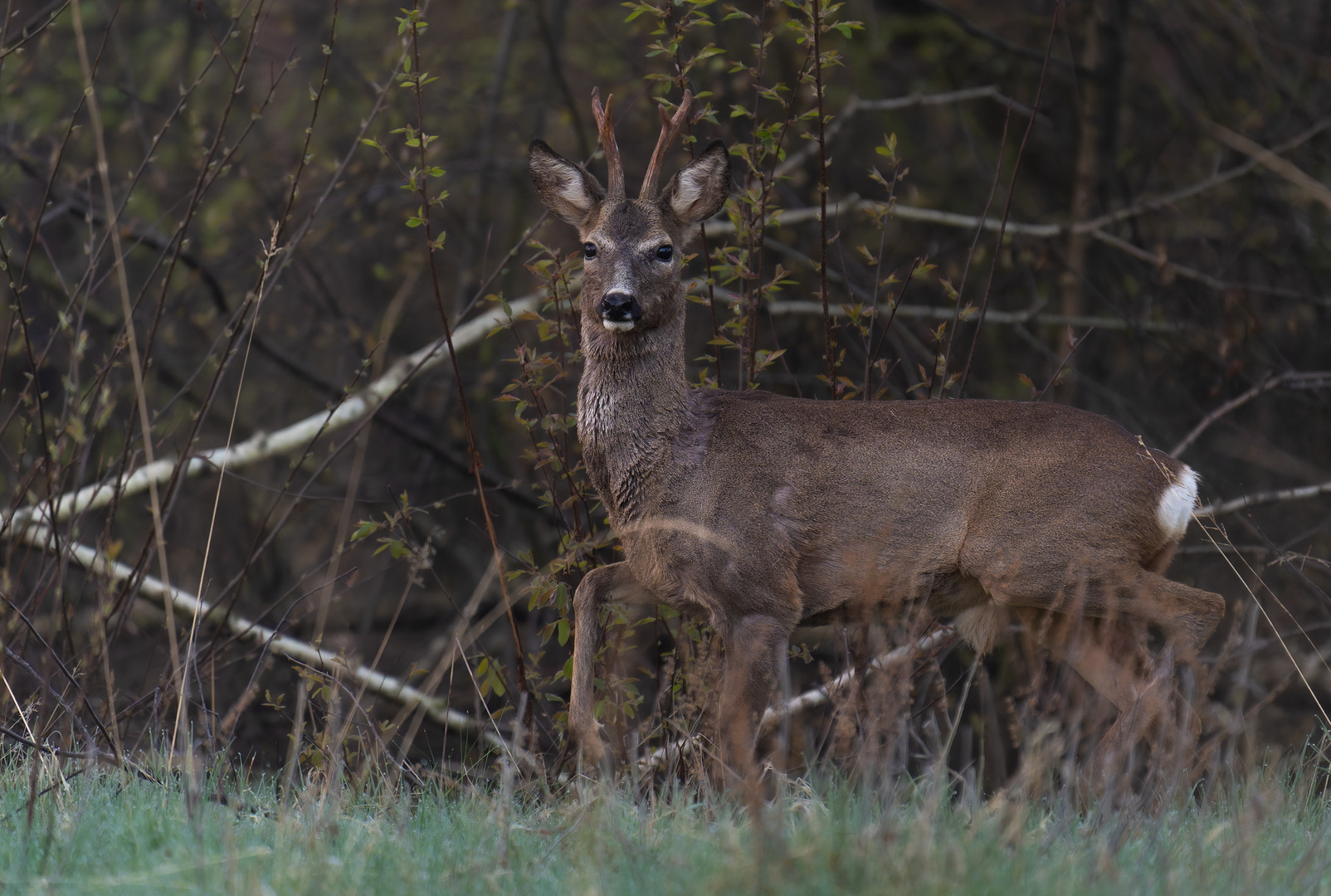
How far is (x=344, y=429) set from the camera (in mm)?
9062

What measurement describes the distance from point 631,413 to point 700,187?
0.91 m

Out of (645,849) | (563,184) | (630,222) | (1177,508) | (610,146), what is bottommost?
(645,849)

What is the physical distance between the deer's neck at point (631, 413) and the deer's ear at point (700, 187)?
0.46 m

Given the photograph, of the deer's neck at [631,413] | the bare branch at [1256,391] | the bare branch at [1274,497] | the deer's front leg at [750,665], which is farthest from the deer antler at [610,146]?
the bare branch at [1274,497]

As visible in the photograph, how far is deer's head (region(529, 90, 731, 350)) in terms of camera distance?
4.98 meters

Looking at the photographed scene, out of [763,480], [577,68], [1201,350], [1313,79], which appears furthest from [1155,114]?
[763,480]

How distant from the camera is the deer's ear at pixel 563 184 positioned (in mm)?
5383


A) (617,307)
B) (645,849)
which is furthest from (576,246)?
(645,849)

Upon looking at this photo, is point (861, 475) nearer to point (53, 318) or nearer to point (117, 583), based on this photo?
point (117, 583)

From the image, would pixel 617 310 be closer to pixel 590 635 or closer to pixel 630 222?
pixel 630 222

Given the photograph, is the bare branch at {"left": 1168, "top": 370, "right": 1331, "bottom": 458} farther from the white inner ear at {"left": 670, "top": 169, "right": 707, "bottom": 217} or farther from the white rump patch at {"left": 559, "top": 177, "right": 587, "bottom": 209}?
the white rump patch at {"left": 559, "top": 177, "right": 587, "bottom": 209}

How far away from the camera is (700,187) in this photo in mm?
5324

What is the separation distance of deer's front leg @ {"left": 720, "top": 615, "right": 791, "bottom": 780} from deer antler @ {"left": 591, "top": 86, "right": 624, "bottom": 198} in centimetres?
163

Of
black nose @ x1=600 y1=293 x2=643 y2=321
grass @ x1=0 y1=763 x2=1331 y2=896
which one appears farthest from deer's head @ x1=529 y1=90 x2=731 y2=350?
grass @ x1=0 y1=763 x2=1331 y2=896
